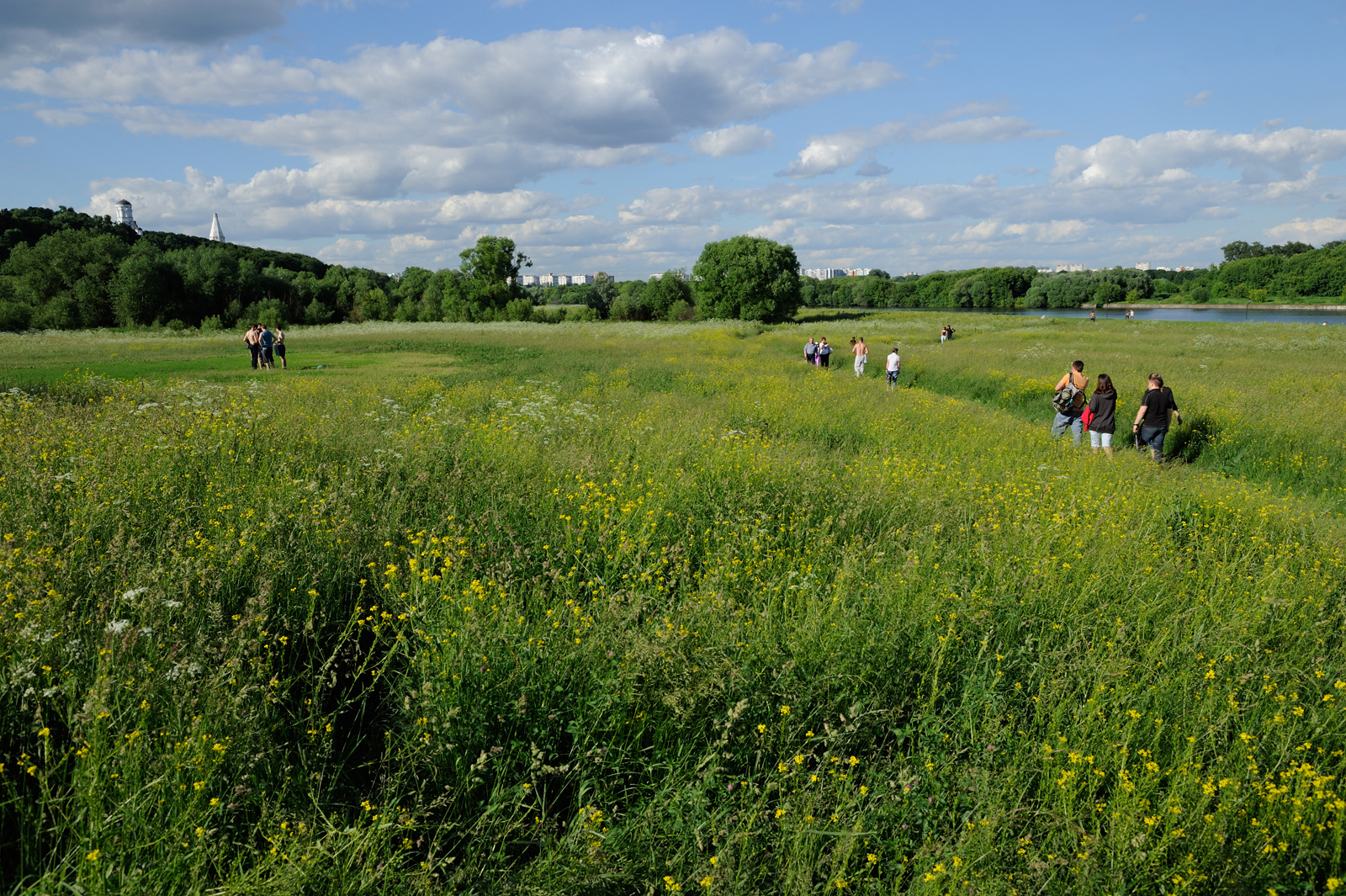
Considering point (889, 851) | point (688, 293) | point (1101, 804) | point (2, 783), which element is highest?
point (688, 293)

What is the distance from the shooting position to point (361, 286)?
319ft

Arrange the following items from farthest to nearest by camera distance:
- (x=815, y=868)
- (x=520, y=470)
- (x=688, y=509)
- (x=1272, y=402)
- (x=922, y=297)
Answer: (x=922, y=297) → (x=1272, y=402) → (x=520, y=470) → (x=688, y=509) → (x=815, y=868)

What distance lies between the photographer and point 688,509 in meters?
6.88

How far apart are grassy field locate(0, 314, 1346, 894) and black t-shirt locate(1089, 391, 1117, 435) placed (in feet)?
13.4

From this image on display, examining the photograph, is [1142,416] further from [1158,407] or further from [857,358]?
[857,358]

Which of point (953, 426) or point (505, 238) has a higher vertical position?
point (505, 238)

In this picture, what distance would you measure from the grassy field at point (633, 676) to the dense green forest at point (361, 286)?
65.8 metres

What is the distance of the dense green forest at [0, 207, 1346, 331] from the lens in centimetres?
6022

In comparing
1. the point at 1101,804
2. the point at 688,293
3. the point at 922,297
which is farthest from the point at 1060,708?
the point at 922,297

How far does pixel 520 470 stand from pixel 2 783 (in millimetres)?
5112

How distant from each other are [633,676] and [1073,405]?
13.4 meters

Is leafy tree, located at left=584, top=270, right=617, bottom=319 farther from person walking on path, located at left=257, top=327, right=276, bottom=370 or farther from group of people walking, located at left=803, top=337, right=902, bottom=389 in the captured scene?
person walking on path, located at left=257, top=327, right=276, bottom=370

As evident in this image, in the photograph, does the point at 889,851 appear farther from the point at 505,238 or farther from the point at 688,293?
the point at 688,293

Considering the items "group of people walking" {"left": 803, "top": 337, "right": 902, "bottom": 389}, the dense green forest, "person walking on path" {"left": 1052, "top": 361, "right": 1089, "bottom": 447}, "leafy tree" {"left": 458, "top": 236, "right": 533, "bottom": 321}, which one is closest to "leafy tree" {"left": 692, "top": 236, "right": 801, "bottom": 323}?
the dense green forest
